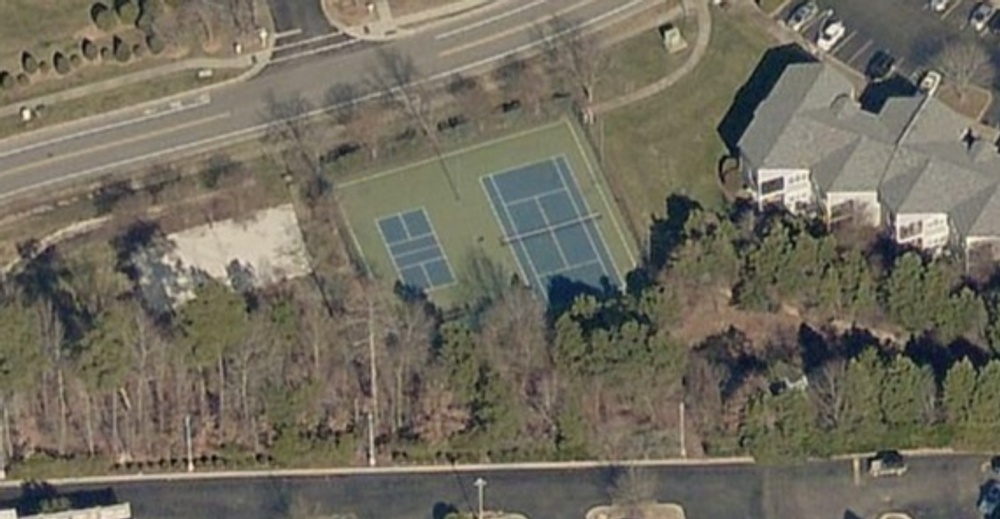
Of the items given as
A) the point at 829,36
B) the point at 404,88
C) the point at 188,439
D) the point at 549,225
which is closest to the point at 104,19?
the point at 404,88

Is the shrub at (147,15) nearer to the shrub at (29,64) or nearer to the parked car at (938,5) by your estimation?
the shrub at (29,64)

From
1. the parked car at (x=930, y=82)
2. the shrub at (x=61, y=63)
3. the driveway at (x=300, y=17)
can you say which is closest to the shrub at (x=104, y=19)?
the shrub at (x=61, y=63)

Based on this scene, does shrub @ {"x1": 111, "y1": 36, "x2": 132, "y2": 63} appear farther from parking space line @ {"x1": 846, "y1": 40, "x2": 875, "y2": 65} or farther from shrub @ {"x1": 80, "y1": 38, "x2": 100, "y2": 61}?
parking space line @ {"x1": 846, "y1": 40, "x2": 875, "y2": 65}

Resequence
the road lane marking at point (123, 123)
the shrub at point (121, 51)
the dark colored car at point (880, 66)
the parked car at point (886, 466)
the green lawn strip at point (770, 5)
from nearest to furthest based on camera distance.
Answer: the parked car at point (886, 466), the road lane marking at point (123, 123), the dark colored car at point (880, 66), the shrub at point (121, 51), the green lawn strip at point (770, 5)

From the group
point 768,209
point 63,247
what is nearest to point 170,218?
point 63,247

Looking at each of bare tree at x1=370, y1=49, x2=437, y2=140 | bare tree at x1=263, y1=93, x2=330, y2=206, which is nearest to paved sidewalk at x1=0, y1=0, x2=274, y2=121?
bare tree at x1=263, y1=93, x2=330, y2=206

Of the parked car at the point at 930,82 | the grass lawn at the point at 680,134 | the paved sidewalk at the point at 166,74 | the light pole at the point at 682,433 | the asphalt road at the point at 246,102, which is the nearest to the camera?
the light pole at the point at 682,433

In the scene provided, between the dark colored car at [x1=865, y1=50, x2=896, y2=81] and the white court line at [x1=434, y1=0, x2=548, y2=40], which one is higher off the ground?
the white court line at [x1=434, y1=0, x2=548, y2=40]
